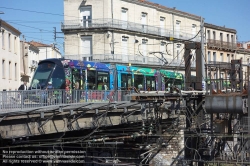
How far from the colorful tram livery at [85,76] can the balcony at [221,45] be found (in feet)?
93.2

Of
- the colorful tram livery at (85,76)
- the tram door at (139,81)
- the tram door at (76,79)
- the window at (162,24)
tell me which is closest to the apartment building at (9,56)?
the window at (162,24)

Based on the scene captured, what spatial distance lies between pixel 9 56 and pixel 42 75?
21983 millimetres

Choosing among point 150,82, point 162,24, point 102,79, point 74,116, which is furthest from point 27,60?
point 74,116

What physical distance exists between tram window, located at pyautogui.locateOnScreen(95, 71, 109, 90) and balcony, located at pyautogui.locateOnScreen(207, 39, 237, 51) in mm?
33291

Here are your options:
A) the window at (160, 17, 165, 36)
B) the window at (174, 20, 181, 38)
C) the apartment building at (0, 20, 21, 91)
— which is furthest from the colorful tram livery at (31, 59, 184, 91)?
the window at (174, 20, 181, 38)

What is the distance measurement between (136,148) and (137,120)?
3.09 metres

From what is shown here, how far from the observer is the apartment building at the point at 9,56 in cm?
4425

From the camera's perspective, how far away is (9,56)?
151 ft

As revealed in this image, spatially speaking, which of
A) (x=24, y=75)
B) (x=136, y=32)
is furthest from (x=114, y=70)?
(x=24, y=75)

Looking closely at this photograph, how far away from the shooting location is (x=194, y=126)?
1711cm

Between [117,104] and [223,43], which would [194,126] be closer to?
[117,104]

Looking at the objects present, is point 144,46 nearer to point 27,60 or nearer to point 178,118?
point 27,60

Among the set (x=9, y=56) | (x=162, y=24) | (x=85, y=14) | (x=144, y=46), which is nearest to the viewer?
(x=9, y=56)

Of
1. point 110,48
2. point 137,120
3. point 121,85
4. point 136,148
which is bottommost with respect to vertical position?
point 136,148
